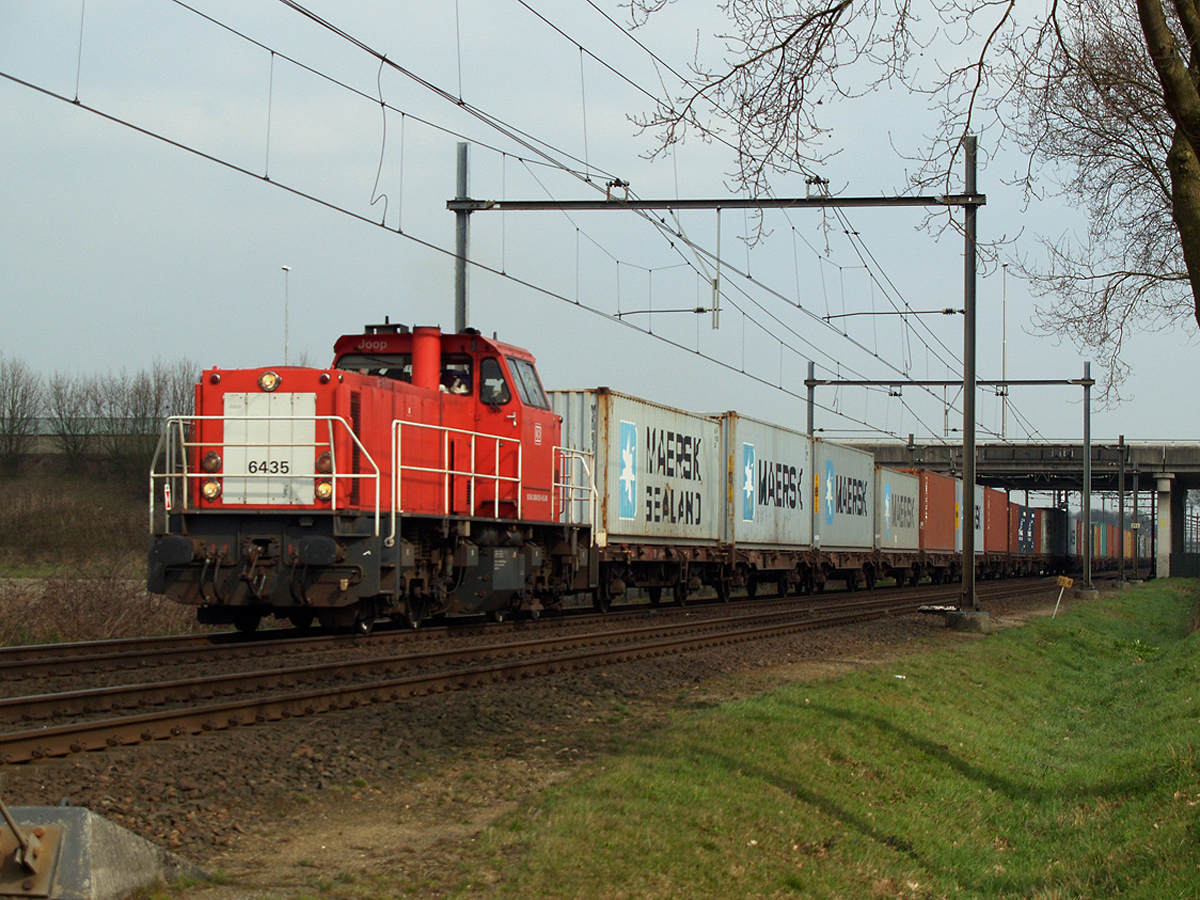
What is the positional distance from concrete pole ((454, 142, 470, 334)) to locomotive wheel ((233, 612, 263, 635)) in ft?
20.1

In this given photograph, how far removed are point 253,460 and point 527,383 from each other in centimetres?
428

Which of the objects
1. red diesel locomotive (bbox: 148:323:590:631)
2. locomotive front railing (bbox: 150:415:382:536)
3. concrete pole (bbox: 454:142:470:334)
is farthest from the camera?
concrete pole (bbox: 454:142:470:334)

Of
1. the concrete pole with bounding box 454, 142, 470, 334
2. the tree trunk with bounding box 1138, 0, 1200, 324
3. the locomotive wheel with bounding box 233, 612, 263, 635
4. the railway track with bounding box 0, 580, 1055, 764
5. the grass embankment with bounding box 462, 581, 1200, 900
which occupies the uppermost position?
the concrete pole with bounding box 454, 142, 470, 334

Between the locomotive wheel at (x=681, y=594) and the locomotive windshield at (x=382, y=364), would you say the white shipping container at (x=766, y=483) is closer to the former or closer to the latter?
the locomotive wheel at (x=681, y=594)

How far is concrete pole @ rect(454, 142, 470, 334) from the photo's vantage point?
18344 millimetres

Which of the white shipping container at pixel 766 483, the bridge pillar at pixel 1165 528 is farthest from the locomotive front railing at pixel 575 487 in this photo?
the bridge pillar at pixel 1165 528

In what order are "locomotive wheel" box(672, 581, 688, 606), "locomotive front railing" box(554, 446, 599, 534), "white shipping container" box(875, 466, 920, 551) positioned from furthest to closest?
1. "white shipping container" box(875, 466, 920, 551)
2. "locomotive wheel" box(672, 581, 688, 606)
3. "locomotive front railing" box(554, 446, 599, 534)

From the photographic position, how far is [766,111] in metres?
8.10

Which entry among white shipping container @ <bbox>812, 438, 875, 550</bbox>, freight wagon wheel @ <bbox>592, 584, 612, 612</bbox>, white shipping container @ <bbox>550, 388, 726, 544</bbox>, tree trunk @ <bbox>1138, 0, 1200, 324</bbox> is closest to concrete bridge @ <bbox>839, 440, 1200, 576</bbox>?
white shipping container @ <bbox>812, 438, 875, 550</bbox>

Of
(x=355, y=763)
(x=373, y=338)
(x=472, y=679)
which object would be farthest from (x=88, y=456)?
(x=355, y=763)

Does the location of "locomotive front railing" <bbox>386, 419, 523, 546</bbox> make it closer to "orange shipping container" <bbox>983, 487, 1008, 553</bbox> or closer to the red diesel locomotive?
the red diesel locomotive

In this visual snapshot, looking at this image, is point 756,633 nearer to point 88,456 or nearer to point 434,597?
point 434,597

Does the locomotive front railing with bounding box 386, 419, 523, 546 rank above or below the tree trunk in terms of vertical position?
below

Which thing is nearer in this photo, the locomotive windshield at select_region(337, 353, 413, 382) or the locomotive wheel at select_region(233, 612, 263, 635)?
the locomotive wheel at select_region(233, 612, 263, 635)
